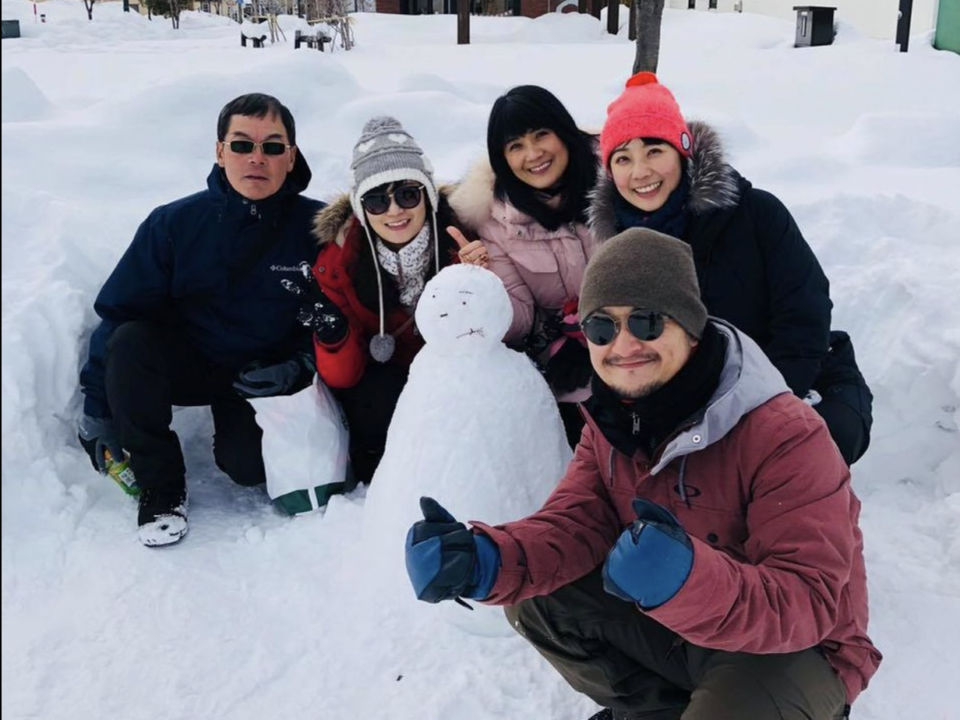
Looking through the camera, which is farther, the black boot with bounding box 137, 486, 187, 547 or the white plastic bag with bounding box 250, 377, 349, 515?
the white plastic bag with bounding box 250, 377, 349, 515

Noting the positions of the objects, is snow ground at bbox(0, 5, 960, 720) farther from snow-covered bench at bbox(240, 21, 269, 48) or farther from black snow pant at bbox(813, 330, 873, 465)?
snow-covered bench at bbox(240, 21, 269, 48)

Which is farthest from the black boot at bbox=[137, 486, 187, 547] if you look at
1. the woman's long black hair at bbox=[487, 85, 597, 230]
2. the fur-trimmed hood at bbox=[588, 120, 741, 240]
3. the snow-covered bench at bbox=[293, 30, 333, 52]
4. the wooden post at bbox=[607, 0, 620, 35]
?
the wooden post at bbox=[607, 0, 620, 35]

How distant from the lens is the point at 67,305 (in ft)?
9.71

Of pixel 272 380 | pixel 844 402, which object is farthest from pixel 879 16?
pixel 272 380

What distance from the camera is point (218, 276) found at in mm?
2842

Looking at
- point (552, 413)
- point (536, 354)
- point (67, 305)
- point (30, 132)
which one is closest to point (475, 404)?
point (552, 413)

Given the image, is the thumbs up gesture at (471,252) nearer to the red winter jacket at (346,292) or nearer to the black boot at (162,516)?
the red winter jacket at (346,292)

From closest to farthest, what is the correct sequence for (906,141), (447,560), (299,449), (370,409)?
1. (447,560)
2. (299,449)
3. (370,409)
4. (906,141)

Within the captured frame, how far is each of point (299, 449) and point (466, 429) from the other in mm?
729

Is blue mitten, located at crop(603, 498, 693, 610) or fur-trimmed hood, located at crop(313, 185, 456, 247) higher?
fur-trimmed hood, located at crop(313, 185, 456, 247)

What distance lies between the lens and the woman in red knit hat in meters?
2.32

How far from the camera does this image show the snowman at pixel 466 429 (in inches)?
86.7

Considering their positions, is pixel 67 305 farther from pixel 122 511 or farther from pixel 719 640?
pixel 719 640

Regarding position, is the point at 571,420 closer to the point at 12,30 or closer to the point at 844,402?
the point at 844,402
